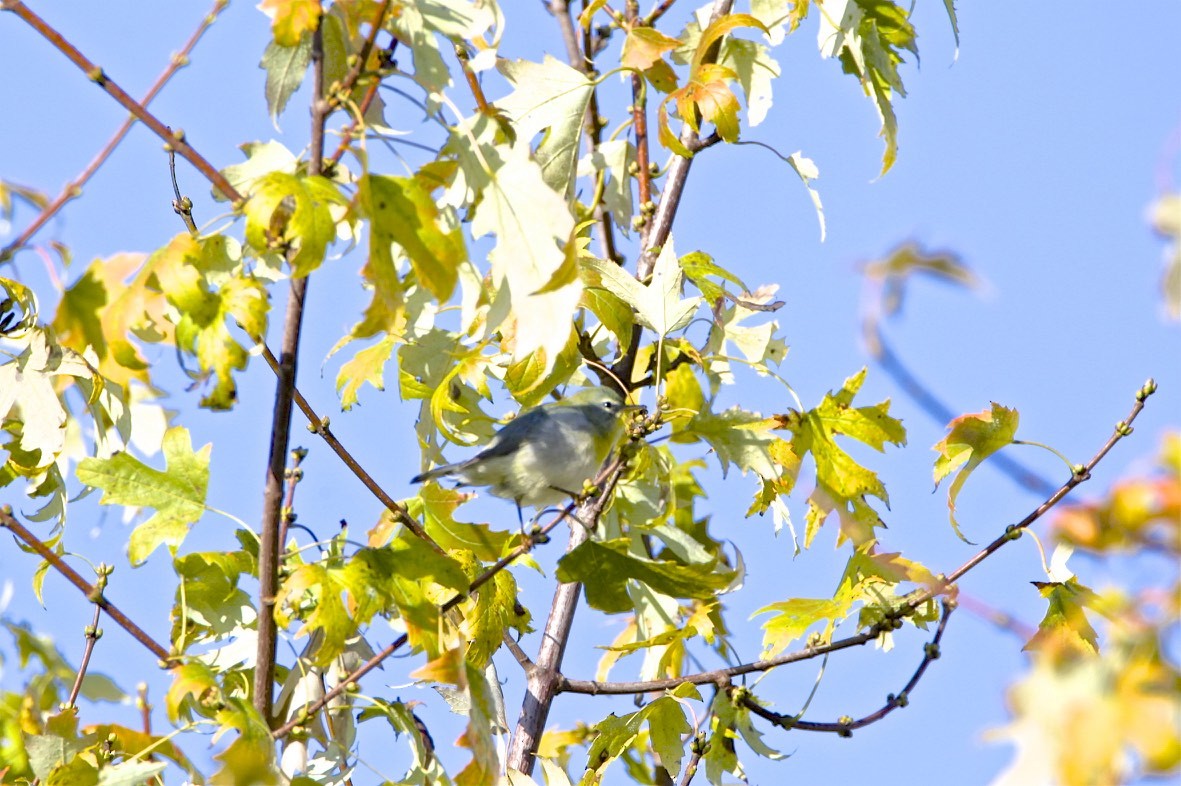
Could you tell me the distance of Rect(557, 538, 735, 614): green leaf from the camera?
2.68 metres

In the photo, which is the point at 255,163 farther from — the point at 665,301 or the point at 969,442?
the point at 969,442

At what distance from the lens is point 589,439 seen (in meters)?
4.08

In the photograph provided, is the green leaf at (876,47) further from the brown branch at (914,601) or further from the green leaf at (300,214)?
the green leaf at (300,214)

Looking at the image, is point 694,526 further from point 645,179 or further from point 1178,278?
point 1178,278

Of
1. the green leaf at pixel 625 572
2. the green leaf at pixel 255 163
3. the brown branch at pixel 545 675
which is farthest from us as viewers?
the brown branch at pixel 545 675

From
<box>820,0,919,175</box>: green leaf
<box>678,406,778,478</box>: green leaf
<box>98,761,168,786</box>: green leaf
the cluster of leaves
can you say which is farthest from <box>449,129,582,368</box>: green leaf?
<box>820,0,919,175</box>: green leaf

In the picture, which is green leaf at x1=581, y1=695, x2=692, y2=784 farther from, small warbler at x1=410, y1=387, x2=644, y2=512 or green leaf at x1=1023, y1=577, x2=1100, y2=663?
green leaf at x1=1023, y1=577, x2=1100, y2=663

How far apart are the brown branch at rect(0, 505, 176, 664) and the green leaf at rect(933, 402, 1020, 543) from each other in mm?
1943

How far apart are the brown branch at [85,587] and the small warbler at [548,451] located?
4.37ft

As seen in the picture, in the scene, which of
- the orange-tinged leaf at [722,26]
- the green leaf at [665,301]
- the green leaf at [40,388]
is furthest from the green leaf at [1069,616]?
the green leaf at [40,388]

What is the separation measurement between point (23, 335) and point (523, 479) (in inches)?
62.3

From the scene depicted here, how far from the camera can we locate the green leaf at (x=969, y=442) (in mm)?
2980

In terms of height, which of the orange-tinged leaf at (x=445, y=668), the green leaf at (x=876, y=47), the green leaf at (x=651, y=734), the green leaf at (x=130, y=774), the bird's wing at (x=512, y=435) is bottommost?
the green leaf at (x=130, y=774)

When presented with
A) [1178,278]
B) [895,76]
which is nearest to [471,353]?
[895,76]
